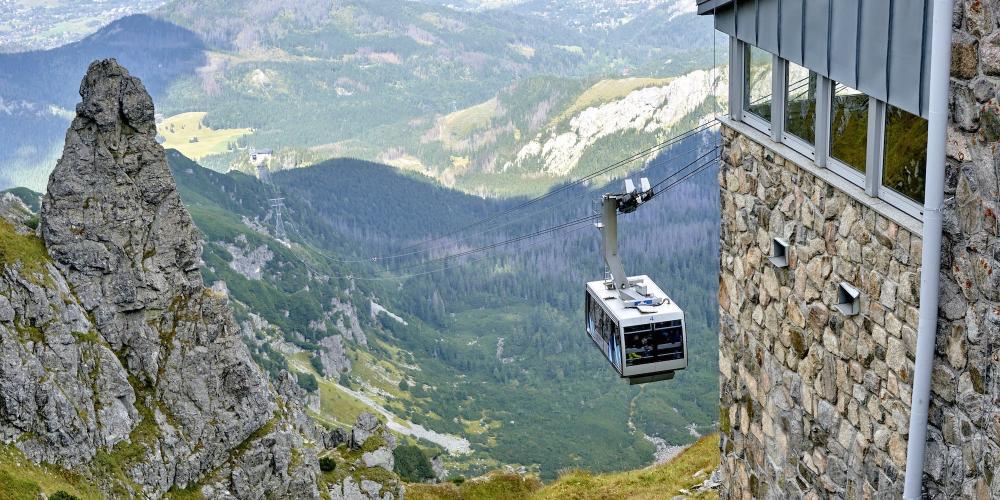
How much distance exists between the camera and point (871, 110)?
10117 millimetres

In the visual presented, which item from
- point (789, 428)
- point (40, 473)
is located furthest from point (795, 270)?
point (40, 473)

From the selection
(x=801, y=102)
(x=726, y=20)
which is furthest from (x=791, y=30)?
(x=726, y=20)

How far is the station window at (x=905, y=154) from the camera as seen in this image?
30.5 ft

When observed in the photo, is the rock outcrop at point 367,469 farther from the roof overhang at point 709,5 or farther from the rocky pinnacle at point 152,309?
the roof overhang at point 709,5

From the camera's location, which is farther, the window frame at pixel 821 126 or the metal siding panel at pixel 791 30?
the metal siding panel at pixel 791 30

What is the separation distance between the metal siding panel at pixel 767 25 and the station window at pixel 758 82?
0.18m

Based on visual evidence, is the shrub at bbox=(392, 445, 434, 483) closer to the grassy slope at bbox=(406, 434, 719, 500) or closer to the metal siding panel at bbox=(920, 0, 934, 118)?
the grassy slope at bbox=(406, 434, 719, 500)

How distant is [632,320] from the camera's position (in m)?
27.3

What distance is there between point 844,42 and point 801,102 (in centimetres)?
149

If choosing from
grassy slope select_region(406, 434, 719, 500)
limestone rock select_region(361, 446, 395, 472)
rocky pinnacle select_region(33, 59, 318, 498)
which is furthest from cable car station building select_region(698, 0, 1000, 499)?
limestone rock select_region(361, 446, 395, 472)

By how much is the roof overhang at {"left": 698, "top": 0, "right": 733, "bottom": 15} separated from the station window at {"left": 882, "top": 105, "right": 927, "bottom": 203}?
4.12 metres

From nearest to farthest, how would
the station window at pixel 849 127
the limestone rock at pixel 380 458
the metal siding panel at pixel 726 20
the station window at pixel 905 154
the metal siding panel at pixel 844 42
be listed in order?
1. the station window at pixel 905 154
2. the metal siding panel at pixel 844 42
3. the station window at pixel 849 127
4. the metal siding panel at pixel 726 20
5. the limestone rock at pixel 380 458

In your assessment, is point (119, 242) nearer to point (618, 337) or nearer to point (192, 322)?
point (192, 322)

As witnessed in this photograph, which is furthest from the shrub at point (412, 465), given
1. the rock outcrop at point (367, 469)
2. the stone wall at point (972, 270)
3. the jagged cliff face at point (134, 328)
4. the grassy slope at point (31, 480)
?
the stone wall at point (972, 270)
